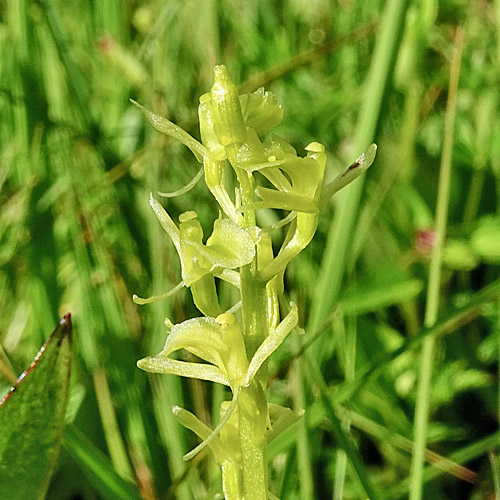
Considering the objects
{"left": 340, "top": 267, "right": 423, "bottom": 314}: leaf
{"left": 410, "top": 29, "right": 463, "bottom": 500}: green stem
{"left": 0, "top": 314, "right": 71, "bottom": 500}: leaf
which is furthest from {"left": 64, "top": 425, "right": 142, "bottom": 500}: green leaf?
{"left": 340, "top": 267, "right": 423, "bottom": 314}: leaf

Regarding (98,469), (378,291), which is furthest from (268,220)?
(98,469)

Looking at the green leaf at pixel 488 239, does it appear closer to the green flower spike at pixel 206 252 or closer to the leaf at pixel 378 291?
the leaf at pixel 378 291

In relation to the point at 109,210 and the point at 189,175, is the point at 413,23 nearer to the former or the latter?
the point at 189,175

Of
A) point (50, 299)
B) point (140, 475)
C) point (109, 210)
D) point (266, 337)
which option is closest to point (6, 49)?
point (109, 210)

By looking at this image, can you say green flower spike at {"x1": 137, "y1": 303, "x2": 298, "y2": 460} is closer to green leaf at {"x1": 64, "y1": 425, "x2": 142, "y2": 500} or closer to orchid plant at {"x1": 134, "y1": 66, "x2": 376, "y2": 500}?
orchid plant at {"x1": 134, "y1": 66, "x2": 376, "y2": 500}

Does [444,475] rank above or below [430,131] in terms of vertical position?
below

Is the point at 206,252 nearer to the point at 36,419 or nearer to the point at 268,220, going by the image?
the point at 36,419
